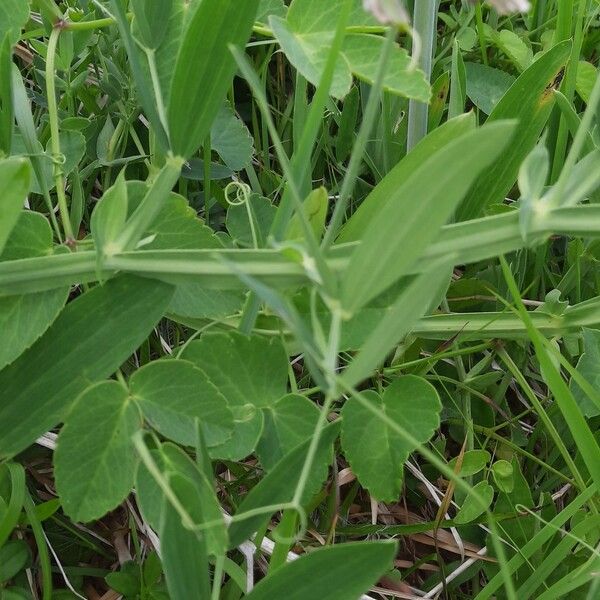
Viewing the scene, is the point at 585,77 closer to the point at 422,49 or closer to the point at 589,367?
the point at 422,49

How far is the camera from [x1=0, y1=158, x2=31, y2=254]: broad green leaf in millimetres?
566

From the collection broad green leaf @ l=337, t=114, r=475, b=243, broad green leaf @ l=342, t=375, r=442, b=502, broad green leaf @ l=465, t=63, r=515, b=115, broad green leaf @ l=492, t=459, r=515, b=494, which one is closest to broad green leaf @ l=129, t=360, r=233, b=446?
broad green leaf @ l=342, t=375, r=442, b=502

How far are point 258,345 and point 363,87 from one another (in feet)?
1.60

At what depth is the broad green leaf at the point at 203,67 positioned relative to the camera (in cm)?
61

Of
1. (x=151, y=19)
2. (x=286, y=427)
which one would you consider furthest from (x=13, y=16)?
(x=286, y=427)

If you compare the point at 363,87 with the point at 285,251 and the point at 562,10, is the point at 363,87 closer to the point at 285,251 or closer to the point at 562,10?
the point at 562,10

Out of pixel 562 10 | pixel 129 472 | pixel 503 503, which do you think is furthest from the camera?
pixel 562 10

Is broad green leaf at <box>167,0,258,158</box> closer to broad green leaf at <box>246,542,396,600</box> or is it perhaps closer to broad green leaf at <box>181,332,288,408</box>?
broad green leaf at <box>181,332,288,408</box>

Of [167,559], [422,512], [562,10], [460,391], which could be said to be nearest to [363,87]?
[562,10]

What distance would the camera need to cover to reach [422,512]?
87 cm

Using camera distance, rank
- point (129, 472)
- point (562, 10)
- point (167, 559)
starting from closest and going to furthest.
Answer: point (167, 559) < point (129, 472) < point (562, 10)

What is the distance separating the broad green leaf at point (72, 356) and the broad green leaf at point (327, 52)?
0.24 m

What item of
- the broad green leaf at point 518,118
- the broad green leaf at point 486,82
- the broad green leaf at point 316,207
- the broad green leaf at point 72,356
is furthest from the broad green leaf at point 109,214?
the broad green leaf at point 486,82

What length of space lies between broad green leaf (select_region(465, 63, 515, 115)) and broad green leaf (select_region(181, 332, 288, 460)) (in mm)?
563
